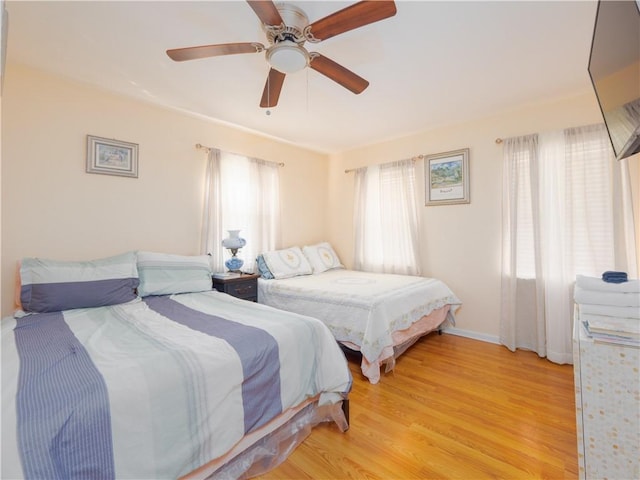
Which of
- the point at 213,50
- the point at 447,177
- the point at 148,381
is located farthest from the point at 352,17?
the point at 447,177

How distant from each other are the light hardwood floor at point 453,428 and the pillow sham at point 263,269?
1.42m

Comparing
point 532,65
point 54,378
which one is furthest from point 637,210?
point 54,378

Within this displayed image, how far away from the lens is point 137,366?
1.15 meters

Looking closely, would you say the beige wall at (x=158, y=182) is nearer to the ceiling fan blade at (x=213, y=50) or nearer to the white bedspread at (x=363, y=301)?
the white bedspread at (x=363, y=301)

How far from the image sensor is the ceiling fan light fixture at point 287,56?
5.34ft

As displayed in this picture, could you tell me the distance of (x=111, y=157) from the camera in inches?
104

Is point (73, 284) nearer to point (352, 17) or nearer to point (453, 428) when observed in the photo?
point (352, 17)

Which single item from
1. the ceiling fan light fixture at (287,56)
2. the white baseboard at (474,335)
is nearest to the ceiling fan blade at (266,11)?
the ceiling fan light fixture at (287,56)

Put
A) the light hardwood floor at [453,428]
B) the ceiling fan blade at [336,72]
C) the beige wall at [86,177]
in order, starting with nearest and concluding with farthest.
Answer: the light hardwood floor at [453,428] < the ceiling fan blade at [336,72] < the beige wall at [86,177]

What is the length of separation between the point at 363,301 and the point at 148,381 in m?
1.72

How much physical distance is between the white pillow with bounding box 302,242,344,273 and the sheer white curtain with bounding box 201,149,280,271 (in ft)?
1.65

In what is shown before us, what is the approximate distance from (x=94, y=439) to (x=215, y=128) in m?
3.17

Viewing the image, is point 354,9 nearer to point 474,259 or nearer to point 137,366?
point 137,366

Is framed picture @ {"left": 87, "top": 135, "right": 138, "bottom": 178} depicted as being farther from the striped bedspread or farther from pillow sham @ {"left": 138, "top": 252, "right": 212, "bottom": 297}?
the striped bedspread
